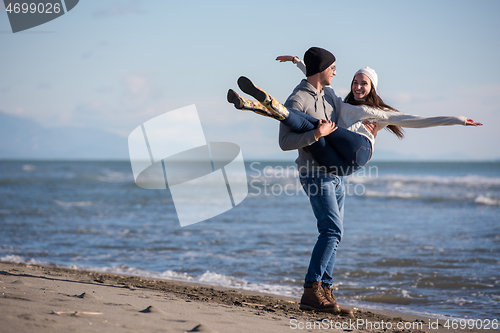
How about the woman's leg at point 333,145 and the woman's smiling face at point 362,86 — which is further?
the woman's smiling face at point 362,86

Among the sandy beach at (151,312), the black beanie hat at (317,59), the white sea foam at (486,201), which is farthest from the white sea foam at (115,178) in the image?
the black beanie hat at (317,59)

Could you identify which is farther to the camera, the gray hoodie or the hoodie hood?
the hoodie hood

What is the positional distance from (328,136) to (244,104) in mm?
699

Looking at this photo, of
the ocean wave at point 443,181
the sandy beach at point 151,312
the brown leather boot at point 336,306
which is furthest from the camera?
the ocean wave at point 443,181

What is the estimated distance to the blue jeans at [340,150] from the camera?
289 cm

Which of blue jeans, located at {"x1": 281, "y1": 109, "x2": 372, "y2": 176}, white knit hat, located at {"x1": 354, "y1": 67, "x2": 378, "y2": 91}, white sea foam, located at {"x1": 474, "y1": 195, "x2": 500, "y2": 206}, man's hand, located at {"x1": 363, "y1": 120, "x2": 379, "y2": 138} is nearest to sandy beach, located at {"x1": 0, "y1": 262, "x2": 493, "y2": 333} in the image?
blue jeans, located at {"x1": 281, "y1": 109, "x2": 372, "y2": 176}

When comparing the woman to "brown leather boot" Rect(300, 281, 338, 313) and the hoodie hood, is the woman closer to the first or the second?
the hoodie hood

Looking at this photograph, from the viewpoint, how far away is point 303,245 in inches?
273

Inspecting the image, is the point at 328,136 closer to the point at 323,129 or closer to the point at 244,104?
the point at 323,129

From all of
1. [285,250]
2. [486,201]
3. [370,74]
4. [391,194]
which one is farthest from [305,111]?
[391,194]

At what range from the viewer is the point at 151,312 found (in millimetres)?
2576

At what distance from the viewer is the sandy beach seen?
223cm

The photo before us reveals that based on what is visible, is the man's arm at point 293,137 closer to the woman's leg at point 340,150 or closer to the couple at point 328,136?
the couple at point 328,136

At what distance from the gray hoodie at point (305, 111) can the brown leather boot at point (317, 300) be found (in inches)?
36.0
